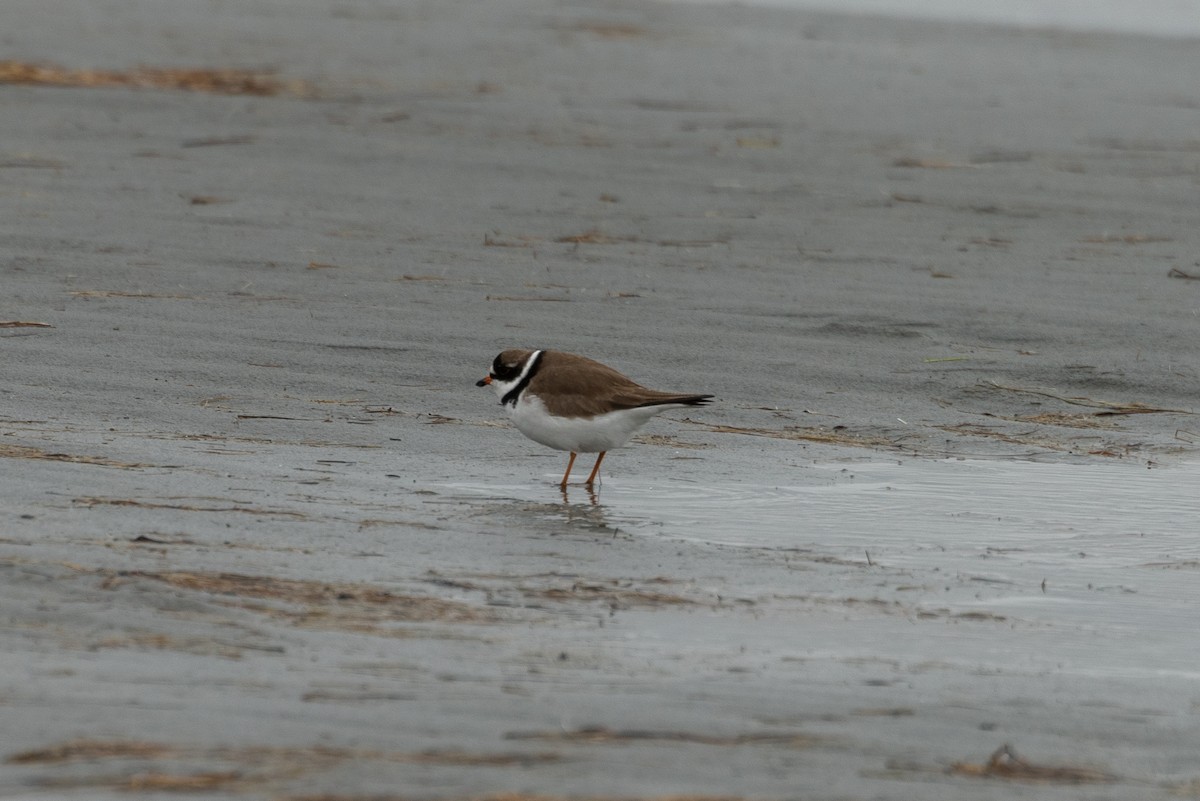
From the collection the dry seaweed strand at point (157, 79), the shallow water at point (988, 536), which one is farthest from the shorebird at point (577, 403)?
the dry seaweed strand at point (157, 79)

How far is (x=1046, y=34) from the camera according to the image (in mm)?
24016

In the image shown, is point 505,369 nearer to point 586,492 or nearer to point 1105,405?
point 586,492

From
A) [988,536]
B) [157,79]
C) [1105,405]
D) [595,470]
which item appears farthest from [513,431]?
[157,79]

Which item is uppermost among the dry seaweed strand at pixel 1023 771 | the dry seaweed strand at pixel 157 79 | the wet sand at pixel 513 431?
the dry seaweed strand at pixel 1023 771

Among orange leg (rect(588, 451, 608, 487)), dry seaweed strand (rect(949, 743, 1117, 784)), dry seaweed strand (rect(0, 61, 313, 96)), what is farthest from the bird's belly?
dry seaweed strand (rect(0, 61, 313, 96))

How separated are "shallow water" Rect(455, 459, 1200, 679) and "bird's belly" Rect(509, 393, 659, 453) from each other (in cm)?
19

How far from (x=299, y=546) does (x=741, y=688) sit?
5.58 ft

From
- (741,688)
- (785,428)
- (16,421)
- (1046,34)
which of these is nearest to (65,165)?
(16,421)

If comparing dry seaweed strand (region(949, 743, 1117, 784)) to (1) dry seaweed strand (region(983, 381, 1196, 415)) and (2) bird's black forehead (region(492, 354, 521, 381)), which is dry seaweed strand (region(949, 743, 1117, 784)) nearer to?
(2) bird's black forehead (region(492, 354, 521, 381))

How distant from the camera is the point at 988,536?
21.1ft

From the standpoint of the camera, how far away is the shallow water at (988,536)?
5.44 metres

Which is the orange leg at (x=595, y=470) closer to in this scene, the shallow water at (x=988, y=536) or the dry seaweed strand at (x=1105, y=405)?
the shallow water at (x=988, y=536)

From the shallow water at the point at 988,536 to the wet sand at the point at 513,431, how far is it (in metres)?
0.05

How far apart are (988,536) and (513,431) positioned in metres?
2.35
